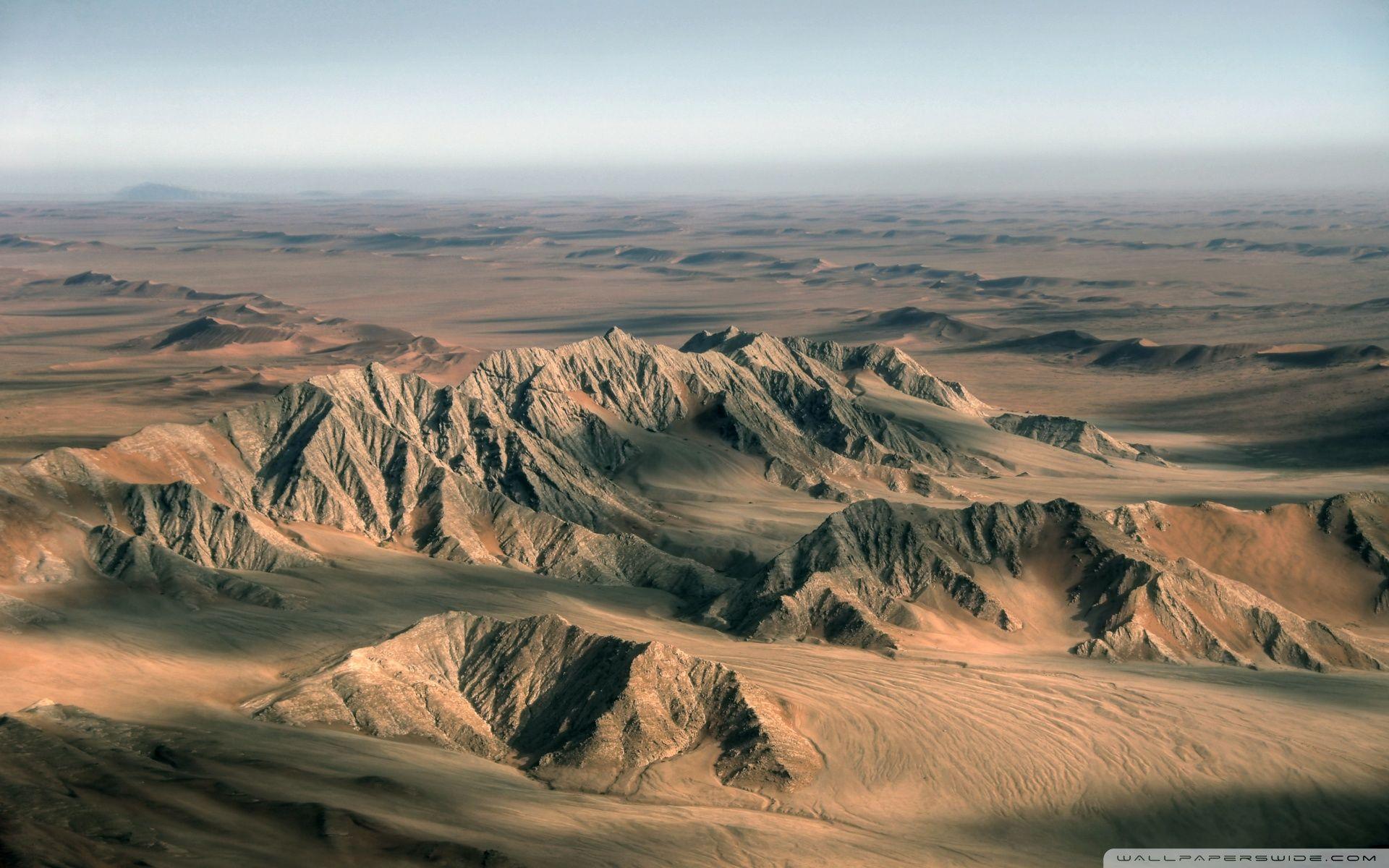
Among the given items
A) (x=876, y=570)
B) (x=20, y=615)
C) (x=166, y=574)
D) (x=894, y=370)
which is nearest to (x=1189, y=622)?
(x=876, y=570)

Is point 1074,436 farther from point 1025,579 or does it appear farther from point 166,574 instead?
point 166,574

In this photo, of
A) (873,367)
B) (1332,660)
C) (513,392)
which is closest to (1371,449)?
(873,367)

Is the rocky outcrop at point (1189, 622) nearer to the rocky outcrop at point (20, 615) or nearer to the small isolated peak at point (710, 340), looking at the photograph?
the rocky outcrop at point (20, 615)

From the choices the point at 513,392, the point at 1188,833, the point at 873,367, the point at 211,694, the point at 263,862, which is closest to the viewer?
the point at 263,862

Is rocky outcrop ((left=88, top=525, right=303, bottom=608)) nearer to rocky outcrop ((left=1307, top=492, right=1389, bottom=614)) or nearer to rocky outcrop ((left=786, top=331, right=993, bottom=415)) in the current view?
rocky outcrop ((left=1307, top=492, right=1389, bottom=614))

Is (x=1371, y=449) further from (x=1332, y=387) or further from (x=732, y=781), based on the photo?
(x=732, y=781)

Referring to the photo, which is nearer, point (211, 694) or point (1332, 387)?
point (211, 694)

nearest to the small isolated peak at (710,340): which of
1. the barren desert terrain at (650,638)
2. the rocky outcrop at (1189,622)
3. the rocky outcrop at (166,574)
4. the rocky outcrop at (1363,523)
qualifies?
the barren desert terrain at (650,638)
